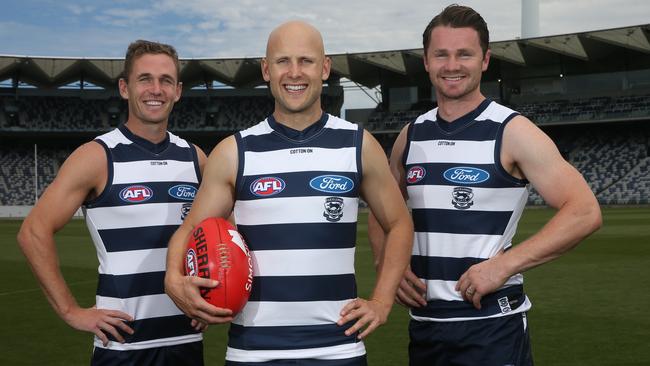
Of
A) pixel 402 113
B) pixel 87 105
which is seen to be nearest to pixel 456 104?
pixel 402 113

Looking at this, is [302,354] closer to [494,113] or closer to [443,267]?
[443,267]

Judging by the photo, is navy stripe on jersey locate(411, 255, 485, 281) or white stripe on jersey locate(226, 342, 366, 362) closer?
white stripe on jersey locate(226, 342, 366, 362)

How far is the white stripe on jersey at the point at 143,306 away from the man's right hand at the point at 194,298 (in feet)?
3.15

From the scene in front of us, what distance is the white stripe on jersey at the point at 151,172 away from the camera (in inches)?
157

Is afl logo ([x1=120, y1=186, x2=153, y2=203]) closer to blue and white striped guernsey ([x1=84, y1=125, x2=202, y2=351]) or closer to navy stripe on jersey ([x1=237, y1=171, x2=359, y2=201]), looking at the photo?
blue and white striped guernsey ([x1=84, y1=125, x2=202, y2=351])

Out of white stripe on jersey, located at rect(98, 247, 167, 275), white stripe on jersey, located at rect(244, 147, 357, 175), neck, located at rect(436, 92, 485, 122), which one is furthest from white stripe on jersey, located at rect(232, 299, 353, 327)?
neck, located at rect(436, 92, 485, 122)

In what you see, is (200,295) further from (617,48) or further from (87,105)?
(87,105)

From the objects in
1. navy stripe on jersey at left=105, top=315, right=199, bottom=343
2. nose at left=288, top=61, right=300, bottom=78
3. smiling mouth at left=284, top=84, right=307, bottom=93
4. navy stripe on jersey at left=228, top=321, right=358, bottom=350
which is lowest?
navy stripe on jersey at left=105, top=315, right=199, bottom=343

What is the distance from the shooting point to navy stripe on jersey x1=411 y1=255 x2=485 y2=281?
363cm

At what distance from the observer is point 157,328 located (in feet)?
12.8

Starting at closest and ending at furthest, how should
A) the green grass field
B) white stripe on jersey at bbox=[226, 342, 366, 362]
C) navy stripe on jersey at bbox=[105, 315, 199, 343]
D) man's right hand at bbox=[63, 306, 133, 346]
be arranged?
white stripe on jersey at bbox=[226, 342, 366, 362] < man's right hand at bbox=[63, 306, 133, 346] < navy stripe on jersey at bbox=[105, 315, 199, 343] < the green grass field

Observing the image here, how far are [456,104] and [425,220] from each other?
0.67 metres

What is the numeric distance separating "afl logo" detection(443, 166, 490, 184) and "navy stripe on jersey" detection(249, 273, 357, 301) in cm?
94

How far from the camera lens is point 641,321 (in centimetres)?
882
